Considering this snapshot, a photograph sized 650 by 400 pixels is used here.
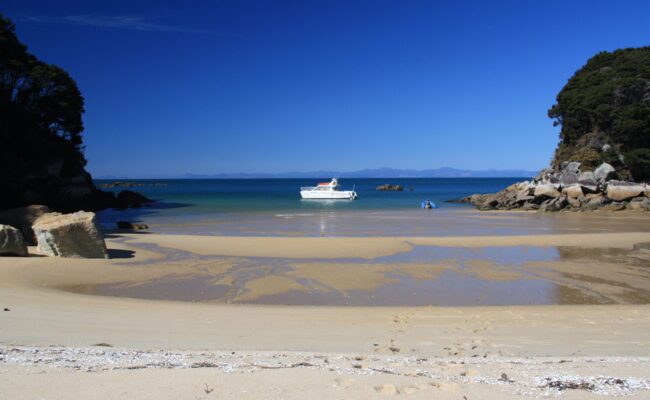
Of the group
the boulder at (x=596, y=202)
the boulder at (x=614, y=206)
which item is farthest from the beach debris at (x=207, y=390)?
the boulder at (x=596, y=202)

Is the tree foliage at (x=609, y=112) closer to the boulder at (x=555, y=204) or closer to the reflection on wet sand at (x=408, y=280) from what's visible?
the boulder at (x=555, y=204)

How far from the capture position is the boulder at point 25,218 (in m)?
17.4

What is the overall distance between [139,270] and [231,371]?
34.6 feet

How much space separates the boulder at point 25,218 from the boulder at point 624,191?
4490 cm

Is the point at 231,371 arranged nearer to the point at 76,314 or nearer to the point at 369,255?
the point at 76,314

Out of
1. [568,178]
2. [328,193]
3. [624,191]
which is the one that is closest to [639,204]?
[624,191]

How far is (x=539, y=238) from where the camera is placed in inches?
894

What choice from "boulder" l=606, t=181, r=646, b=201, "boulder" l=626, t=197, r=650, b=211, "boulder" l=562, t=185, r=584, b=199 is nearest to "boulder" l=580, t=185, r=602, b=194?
"boulder" l=562, t=185, r=584, b=199

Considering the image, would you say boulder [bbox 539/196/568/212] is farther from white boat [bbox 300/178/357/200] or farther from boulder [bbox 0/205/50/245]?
boulder [bbox 0/205/50/245]

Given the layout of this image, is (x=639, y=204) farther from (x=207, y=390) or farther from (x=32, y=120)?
(x=32, y=120)

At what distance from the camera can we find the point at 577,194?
45.6m

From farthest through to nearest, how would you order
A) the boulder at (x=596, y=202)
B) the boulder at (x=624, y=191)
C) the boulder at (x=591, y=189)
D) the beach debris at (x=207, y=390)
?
1. the boulder at (x=591, y=189)
2. the boulder at (x=624, y=191)
3. the boulder at (x=596, y=202)
4. the beach debris at (x=207, y=390)

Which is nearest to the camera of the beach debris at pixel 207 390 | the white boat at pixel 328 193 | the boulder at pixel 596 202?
the beach debris at pixel 207 390

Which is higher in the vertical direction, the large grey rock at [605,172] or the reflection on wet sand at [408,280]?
the large grey rock at [605,172]
